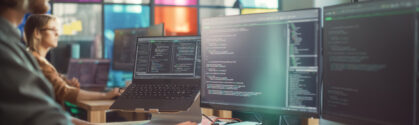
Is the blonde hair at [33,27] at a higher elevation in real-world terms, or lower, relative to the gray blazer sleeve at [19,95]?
higher

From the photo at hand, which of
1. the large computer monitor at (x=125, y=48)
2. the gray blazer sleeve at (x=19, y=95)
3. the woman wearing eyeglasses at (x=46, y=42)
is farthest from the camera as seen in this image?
the large computer monitor at (x=125, y=48)

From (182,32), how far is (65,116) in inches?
248

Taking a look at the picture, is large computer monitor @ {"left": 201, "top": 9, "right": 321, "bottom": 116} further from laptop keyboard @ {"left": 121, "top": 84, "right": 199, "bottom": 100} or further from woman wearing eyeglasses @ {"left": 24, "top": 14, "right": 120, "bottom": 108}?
woman wearing eyeglasses @ {"left": 24, "top": 14, "right": 120, "bottom": 108}

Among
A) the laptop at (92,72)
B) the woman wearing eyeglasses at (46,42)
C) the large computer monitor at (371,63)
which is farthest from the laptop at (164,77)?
the laptop at (92,72)

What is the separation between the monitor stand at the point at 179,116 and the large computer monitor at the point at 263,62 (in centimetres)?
13

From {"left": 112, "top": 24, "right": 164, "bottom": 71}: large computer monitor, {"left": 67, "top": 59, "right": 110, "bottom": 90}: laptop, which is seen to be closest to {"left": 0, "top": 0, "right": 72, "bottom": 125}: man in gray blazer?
{"left": 112, "top": 24, "right": 164, "bottom": 71}: large computer monitor

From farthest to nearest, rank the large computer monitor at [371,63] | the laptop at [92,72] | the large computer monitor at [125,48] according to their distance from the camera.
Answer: the laptop at [92,72], the large computer monitor at [125,48], the large computer monitor at [371,63]

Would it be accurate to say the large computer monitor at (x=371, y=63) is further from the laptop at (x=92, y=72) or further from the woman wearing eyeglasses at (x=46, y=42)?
the laptop at (x=92, y=72)

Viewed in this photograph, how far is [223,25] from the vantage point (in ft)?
4.91

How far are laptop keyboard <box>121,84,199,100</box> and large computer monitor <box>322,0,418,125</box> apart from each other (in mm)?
549

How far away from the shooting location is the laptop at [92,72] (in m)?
3.16

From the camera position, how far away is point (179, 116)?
1729 millimetres

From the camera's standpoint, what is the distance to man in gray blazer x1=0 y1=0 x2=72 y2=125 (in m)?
0.76

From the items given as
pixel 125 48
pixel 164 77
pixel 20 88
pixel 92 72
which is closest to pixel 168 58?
pixel 164 77
